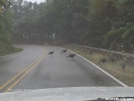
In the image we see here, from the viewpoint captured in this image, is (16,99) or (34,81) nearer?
(16,99)

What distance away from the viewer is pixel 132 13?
31328mm

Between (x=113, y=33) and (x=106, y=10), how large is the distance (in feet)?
33.4

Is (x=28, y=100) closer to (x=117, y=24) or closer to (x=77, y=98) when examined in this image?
(x=77, y=98)

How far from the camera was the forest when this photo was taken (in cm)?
3205

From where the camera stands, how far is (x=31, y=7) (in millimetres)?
132250

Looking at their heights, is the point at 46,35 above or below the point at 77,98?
below

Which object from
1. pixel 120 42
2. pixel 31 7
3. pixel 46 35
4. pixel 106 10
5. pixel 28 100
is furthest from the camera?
pixel 31 7

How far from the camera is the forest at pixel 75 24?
3205 centimetres

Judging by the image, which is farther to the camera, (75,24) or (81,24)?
(75,24)

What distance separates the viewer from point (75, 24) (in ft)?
216

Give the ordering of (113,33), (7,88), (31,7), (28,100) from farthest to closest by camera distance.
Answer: (31,7) < (113,33) < (7,88) < (28,100)

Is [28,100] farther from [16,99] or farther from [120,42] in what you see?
[120,42]

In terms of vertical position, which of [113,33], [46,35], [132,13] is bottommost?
[46,35]

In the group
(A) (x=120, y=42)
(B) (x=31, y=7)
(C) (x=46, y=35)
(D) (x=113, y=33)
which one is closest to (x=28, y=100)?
(D) (x=113, y=33)
